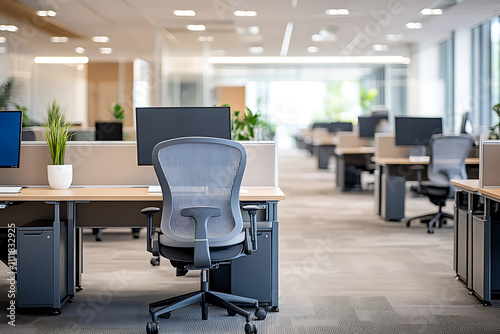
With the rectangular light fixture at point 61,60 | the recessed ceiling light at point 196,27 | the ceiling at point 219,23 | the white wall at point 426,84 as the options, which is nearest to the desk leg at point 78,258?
the ceiling at point 219,23

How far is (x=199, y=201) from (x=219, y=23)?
29.7 ft

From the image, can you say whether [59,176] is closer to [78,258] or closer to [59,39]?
[78,258]

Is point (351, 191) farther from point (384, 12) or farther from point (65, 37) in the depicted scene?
point (65, 37)

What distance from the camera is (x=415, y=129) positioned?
290 inches

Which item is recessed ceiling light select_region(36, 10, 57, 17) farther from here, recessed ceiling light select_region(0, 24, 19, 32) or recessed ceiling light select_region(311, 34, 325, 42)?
recessed ceiling light select_region(311, 34, 325, 42)

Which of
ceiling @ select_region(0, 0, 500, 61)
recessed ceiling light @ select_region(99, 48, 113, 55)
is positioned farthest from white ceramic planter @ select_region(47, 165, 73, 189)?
recessed ceiling light @ select_region(99, 48, 113, 55)

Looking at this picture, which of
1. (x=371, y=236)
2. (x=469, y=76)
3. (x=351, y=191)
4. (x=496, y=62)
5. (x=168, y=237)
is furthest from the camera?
(x=469, y=76)

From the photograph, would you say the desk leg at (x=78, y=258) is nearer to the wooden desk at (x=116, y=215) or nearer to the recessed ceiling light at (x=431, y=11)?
the wooden desk at (x=116, y=215)

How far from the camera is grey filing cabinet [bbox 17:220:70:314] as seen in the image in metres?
3.59

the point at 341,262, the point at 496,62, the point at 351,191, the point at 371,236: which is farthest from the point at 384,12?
the point at 341,262

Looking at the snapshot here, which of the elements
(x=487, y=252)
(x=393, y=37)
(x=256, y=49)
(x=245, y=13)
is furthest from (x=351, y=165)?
(x=256, y=49)

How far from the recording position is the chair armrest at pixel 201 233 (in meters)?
3.13

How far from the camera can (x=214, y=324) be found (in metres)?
3.47

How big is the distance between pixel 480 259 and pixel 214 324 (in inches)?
66.3
